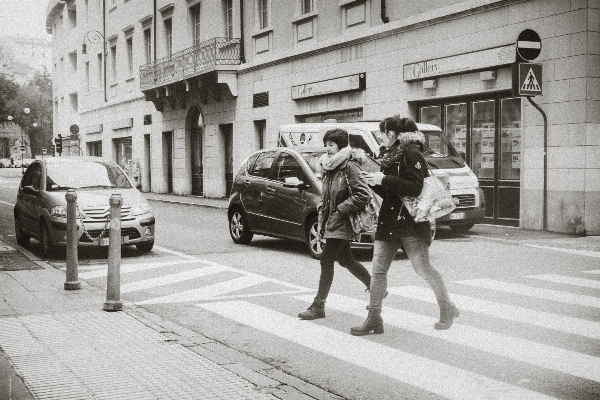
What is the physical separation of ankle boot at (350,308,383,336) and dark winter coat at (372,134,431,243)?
0.65 meters

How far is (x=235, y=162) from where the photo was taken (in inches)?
1121

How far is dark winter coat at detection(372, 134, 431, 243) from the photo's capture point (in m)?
6.54

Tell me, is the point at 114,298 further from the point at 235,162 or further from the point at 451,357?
the point at 235,162

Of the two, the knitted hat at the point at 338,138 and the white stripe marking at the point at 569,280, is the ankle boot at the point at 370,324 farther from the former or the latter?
the white stripe marking at the point at 569,280

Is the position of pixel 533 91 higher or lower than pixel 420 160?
higher

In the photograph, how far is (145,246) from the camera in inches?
514

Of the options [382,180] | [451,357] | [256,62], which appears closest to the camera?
[451,357]

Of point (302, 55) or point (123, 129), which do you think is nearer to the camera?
point (302, 55)

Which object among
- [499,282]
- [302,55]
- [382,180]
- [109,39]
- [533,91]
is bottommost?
[499,282]

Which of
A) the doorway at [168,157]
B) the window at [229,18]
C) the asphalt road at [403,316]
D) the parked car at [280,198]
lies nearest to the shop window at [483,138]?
the asphalt road at [403,316]

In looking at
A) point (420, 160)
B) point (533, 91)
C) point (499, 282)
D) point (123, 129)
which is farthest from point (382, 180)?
point (123, 129)

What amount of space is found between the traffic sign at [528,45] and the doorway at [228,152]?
1562cm

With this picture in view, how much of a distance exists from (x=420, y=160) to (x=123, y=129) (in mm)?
36451

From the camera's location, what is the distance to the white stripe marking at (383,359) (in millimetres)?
5090
